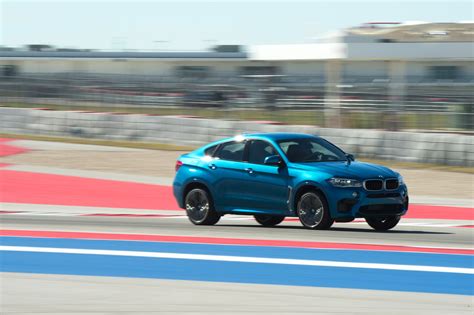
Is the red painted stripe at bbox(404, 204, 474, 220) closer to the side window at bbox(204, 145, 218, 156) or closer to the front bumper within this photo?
the front bumper

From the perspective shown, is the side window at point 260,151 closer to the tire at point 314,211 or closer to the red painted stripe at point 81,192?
the tire at point 314,211

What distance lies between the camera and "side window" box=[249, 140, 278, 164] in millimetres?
14695

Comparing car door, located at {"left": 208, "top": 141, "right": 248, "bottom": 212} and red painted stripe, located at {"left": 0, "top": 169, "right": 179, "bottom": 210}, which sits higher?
car door, located at {"left": 208, "top": 141, "right": 248, "bottom": 212}

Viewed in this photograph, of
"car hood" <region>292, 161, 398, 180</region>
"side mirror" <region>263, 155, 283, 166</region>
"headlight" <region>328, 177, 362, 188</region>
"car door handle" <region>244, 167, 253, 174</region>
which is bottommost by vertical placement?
"headlight" <region>328, 177, 362, 188</region>

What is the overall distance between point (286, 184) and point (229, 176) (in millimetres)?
1086

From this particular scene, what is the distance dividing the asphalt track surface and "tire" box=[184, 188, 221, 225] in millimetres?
206

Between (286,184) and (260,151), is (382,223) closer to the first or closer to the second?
(286,184)

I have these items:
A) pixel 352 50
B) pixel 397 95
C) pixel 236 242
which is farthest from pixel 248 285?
pixel 352 50

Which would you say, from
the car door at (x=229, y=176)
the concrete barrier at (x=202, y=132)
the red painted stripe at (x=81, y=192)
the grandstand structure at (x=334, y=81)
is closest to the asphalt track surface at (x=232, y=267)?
the car door at (x=229, y=176)

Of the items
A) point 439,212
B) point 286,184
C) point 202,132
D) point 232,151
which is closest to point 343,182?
point 286,184

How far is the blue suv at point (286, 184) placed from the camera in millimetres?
13680

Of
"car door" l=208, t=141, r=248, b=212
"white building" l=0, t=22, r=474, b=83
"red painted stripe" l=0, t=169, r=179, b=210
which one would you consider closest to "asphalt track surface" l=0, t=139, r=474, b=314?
"car door" l=208, t=141, r=248, b=212

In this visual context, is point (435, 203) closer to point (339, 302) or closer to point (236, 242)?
point (236, 242)

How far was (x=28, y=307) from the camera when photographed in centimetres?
877
